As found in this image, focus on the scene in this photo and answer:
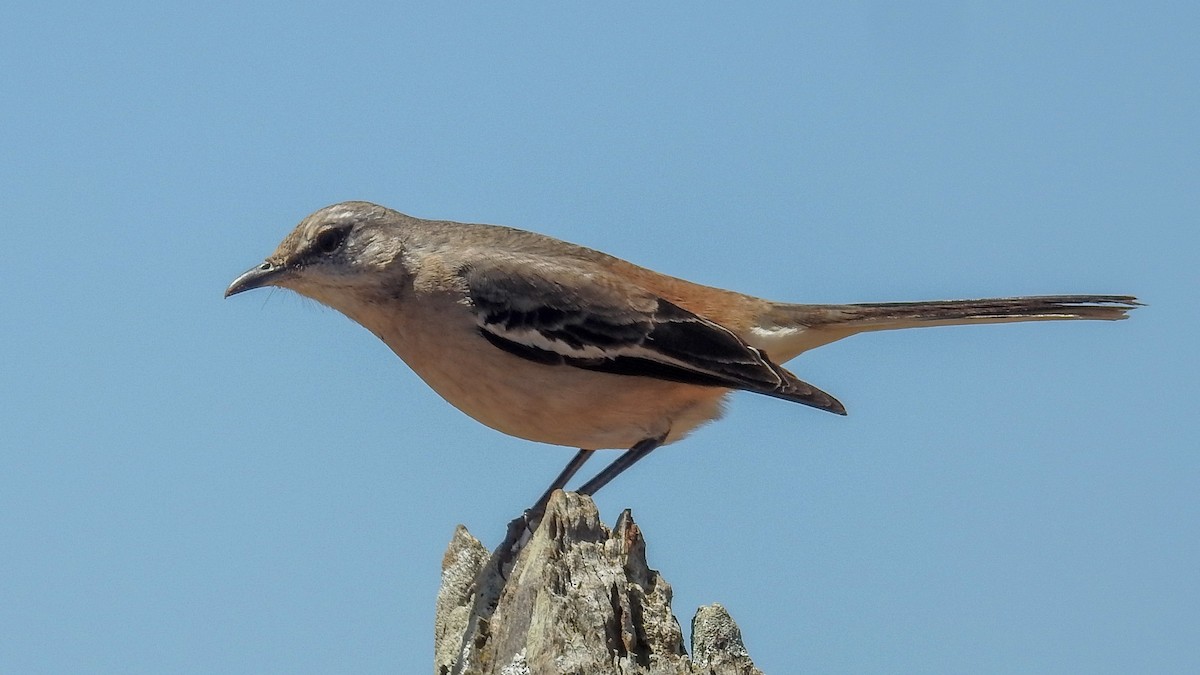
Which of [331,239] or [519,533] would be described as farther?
[331,239]

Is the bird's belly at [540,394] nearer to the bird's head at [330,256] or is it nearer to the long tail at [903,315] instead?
the bird's head at [330,256]

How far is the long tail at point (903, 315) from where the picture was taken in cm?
957

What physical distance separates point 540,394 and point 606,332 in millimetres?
696

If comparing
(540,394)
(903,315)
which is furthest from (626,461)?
(903,315)

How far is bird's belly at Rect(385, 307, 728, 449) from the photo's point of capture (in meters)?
8.37

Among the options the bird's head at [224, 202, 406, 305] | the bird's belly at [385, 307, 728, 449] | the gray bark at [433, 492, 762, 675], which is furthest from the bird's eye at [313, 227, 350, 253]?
the gray bark at [433, 492, 762, 675]

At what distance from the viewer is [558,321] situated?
875 cm

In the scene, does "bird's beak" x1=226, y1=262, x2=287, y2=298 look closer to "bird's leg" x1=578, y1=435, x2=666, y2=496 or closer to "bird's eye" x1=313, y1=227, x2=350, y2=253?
"bird's eye" x1=313, y1=227, x2=350, y2=253

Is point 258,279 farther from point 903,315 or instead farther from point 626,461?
point 903,315

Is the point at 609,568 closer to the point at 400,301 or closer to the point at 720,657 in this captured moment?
the point at 720,657

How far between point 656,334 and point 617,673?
3.57 m

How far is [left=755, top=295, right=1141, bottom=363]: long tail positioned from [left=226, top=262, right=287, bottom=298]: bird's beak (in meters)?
3.53

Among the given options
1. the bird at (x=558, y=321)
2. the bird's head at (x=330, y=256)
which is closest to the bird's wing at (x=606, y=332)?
the bird at (x=558, y=321)

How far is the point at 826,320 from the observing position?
9.78 metres
